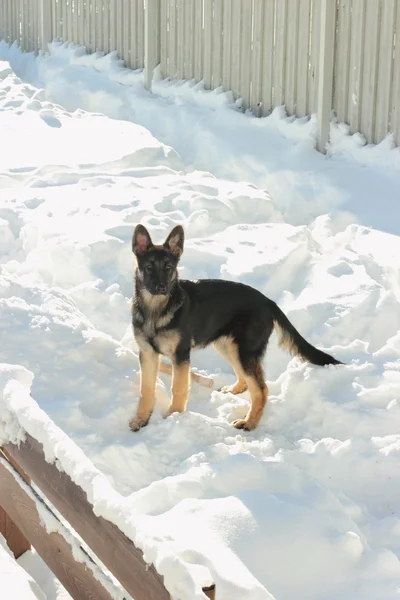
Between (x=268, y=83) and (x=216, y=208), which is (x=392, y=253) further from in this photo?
(x=268, y=83)

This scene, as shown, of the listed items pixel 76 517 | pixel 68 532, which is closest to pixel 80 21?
pixel 68 532

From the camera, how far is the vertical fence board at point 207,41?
35.6 feet

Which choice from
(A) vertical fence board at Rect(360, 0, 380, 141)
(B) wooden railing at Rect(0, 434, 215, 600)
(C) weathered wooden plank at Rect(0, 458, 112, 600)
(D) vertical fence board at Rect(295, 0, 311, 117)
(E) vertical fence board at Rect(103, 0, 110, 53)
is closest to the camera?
(B) wooden railing at Rect(0, 434, 215, 600)

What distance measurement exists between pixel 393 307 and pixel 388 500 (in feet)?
6.95

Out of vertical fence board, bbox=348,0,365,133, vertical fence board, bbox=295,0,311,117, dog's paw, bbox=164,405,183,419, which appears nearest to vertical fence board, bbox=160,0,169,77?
vertical fence board, bbox=295,0,311,117

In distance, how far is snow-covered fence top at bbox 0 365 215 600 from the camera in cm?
253

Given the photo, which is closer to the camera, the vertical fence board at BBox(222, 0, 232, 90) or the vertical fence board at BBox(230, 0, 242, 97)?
the vertical fence board at BBox(230, 0, 242, 97)

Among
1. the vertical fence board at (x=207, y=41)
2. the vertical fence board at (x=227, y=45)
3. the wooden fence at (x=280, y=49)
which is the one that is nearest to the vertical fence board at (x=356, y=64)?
the wooden fence at (x=280, y=49)

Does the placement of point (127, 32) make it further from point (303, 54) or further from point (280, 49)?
point (303, 54)

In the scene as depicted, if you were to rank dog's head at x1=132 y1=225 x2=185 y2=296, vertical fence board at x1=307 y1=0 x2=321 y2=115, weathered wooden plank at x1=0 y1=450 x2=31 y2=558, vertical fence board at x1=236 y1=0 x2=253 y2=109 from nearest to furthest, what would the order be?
weathered wooden plank at x1=0 y1=450 x2=31 y2=558 < dog's head at x1=132 y1=225 x2=185 y2=296 < vertical fence board at x1=307 y1=0 x2=321 y2=115 < vertical fence board at x1=236 y1=0 x2=253 y2=109

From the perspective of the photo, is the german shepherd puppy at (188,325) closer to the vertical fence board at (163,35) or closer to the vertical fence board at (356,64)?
the vertical fence board at (356,64)

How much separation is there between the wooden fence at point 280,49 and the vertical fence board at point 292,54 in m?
0.01

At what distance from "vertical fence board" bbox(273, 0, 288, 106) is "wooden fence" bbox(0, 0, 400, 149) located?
1 cm

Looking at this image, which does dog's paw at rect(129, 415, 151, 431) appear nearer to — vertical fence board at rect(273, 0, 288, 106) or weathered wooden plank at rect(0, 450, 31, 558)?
weathered wooden plank at rect(0, 450, 31, 558)
